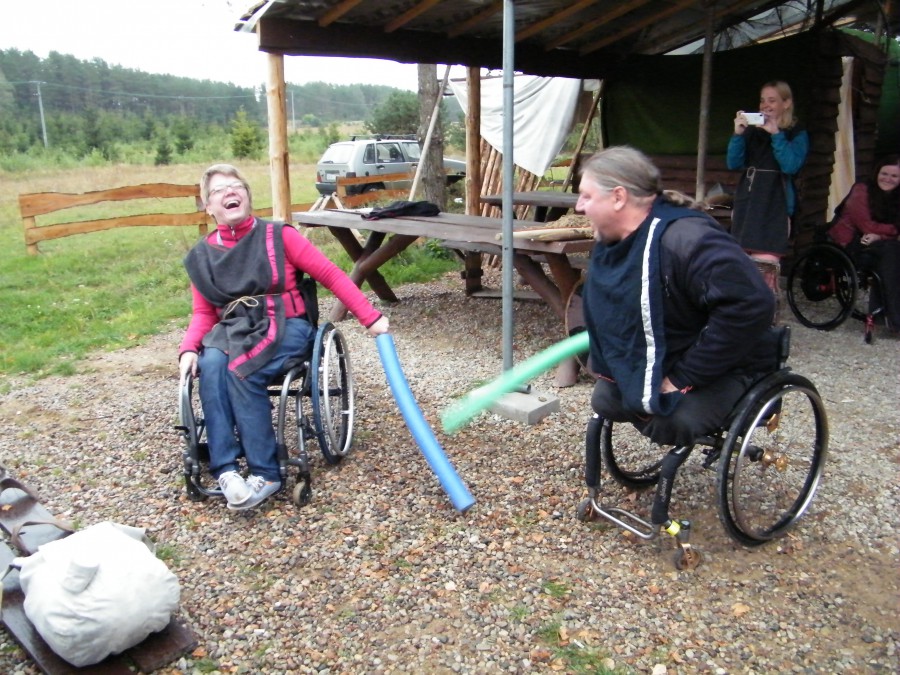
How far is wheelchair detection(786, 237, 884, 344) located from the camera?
5.32 m

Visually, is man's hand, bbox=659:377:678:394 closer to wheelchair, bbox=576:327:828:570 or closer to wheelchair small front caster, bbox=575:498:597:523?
wheelchair, bbox=576:327:828:570

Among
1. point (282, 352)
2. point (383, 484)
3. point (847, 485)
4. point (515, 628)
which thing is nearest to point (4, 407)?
point (282, 352)

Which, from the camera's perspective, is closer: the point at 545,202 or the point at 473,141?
the point at 545,202

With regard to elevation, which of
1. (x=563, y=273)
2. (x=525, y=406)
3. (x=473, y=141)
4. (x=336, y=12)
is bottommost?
(x=525, y=406)

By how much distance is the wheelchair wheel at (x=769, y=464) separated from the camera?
252 centimetres

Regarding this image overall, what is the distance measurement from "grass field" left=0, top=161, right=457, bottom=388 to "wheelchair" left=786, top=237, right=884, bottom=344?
3.79m

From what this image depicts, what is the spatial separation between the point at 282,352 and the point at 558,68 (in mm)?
4955

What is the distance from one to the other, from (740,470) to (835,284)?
359 centimetres

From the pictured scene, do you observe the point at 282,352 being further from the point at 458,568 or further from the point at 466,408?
the point at 458,568

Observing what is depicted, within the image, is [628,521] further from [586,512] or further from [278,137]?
[278,137]

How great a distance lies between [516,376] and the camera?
325cm

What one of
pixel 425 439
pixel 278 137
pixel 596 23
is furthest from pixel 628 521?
pixel 596 23

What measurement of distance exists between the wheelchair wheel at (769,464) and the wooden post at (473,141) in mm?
4363

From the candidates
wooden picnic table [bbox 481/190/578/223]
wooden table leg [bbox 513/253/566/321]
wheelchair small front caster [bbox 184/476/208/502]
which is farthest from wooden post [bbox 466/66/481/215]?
wheelchair small front caster [bbox 184/476/208/502]
